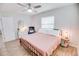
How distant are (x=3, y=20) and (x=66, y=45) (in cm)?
123

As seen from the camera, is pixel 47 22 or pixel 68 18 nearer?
pixel 68 18

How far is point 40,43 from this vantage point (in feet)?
4.95

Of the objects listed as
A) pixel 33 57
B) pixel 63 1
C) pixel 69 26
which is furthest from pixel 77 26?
pixel 33 57

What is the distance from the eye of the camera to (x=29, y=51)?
1548 mm

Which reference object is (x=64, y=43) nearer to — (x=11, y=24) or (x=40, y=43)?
(x=40, y=43)

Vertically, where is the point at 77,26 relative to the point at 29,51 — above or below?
above

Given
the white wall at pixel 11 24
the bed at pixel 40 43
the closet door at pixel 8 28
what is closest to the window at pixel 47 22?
the bed at pixel 40 43

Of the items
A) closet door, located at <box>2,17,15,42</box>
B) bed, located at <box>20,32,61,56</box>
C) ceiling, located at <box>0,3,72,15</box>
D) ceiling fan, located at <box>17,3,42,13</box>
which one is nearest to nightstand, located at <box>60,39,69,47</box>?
bed, located at <box>20,32,61,56</box>

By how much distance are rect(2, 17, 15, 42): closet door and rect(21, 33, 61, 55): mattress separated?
0.21 metres

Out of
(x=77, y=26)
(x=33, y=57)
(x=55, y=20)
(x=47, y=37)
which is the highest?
(x=55, y=20)

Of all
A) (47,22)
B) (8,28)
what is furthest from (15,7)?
(47,22)

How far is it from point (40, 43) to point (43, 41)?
0.07 m

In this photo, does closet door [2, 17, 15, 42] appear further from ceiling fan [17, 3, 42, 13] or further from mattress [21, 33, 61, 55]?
ceiling fan [17, 3, 42, 13]

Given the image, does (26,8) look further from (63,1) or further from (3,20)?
(63,1)
